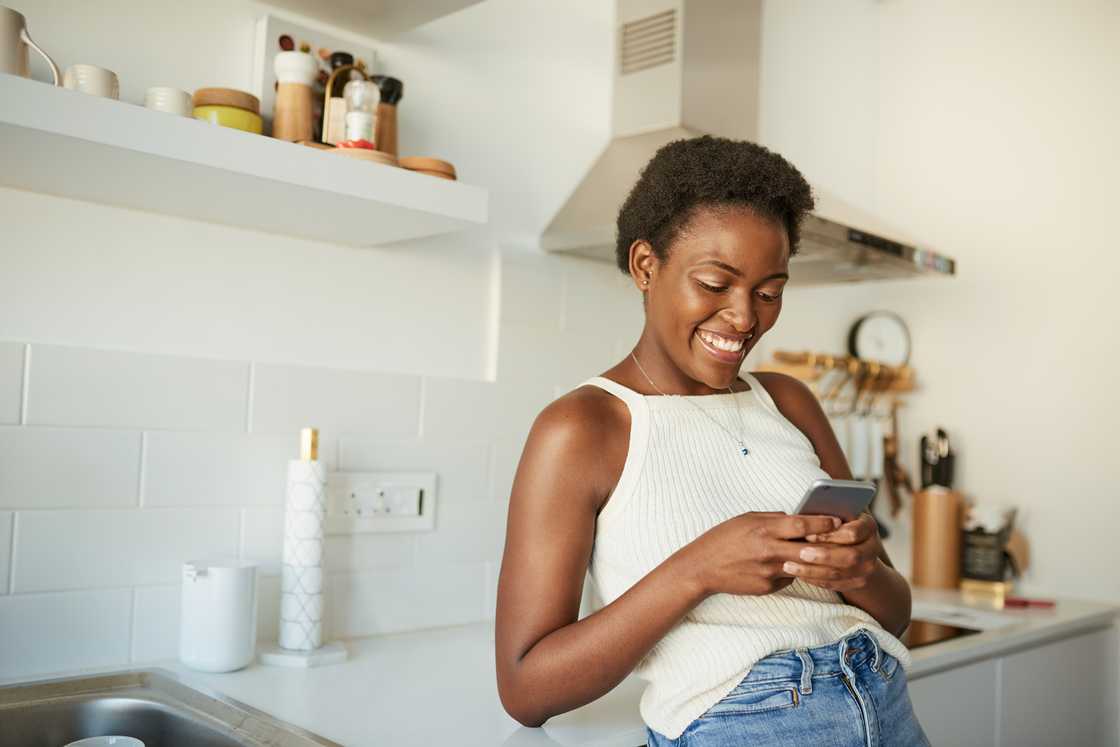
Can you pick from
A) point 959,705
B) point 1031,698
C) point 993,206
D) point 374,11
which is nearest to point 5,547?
point 374,11

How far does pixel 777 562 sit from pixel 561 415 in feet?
0.92

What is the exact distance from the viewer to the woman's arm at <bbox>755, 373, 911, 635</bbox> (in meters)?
0.98

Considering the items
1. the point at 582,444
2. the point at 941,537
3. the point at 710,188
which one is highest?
the point at 710,188

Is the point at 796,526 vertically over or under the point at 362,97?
under

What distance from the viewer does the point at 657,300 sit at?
3.88ft

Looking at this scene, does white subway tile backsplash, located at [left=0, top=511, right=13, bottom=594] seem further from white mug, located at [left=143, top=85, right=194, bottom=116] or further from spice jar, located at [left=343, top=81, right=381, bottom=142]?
spice jar, located at [left=343, top=81, right=381, bottom=142]

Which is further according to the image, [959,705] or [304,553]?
[959,705]

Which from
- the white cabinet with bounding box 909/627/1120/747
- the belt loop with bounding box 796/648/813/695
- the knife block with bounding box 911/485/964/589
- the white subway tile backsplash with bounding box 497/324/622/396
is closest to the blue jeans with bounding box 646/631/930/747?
the belt loop with bounding box 796/648/813/695

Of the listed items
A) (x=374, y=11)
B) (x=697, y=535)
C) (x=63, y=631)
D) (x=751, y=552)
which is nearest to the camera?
(x=751, y=552)

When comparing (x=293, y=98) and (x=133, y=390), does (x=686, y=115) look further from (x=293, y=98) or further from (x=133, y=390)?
(x=133, y=390)

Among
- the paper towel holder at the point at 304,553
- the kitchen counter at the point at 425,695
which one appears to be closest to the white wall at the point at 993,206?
the kitchen counter at the point at 425,695

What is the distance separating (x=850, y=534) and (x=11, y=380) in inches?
40.7

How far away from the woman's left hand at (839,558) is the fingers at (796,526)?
0.01m

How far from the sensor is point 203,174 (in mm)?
1204
